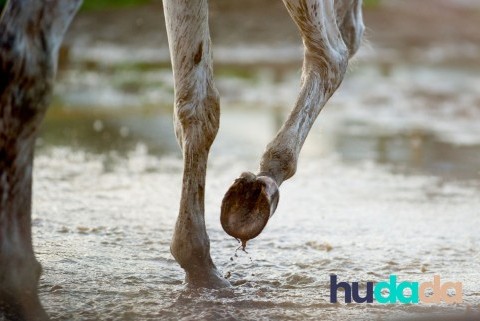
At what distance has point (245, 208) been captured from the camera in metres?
3.85

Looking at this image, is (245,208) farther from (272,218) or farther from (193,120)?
(272,218)

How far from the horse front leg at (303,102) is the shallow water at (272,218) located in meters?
0.33

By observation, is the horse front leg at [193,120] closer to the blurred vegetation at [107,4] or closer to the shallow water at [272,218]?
the shallow water at [272,218]

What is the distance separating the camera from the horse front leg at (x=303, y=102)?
151 inches

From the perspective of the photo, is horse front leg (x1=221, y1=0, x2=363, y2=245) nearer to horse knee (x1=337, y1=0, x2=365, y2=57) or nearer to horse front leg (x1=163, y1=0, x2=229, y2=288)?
horse knee (x1=337, y1=0, x2=365, y2=57)

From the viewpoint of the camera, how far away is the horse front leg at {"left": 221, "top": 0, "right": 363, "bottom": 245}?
383cm

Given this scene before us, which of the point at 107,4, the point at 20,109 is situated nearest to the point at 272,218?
the point at 20,109

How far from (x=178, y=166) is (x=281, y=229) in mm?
2224

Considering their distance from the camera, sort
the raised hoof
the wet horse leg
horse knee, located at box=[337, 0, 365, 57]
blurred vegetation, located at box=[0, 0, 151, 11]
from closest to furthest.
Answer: the wet horse leg
the raised hoof
horse knee, located at box=[337, 0, 365, 57]
blurred vegetation, located at box=[0, 0, 151, 11]

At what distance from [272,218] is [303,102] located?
3.90 ft

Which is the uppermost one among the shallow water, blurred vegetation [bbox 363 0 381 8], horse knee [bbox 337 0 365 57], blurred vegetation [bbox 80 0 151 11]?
blurred vegetation [bbox 363 0 381 8]

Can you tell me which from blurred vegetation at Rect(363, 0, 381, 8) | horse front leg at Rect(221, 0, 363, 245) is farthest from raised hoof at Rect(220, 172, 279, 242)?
blurred vegetation at Rect(363, 0, 381, 8)

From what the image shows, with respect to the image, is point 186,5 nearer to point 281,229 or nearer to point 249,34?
point 281,229

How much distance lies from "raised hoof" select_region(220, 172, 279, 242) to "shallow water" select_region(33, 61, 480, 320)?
269 millimetres
